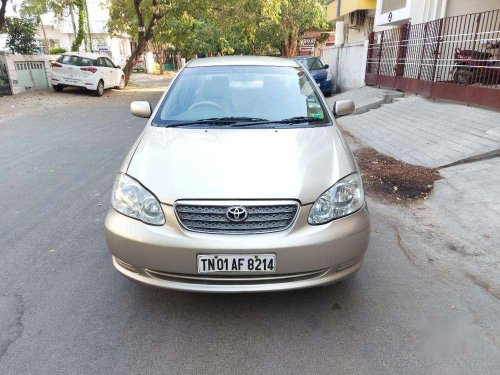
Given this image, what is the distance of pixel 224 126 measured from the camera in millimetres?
3330

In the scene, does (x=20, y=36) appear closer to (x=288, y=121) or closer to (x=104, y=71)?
(x=104, y=71)

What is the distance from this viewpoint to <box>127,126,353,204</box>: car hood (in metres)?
2.46

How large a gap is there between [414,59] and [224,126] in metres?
9.44

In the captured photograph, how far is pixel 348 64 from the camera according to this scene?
54.5 feet

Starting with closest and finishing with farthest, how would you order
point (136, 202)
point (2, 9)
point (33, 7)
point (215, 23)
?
point (136, 202) → point (2, 9) → point (33, 7) → point (215, 23)

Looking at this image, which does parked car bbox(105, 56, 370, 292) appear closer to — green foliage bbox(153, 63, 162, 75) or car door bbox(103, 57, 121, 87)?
car door bbox(103, 57, 121, 87)

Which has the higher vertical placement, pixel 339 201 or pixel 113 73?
pixel 339 201

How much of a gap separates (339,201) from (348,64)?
15337 millimetres

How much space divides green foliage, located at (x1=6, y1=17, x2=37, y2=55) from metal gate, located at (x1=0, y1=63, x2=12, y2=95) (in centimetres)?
248

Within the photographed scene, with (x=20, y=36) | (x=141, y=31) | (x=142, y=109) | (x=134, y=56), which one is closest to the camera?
(x=142, y=109)

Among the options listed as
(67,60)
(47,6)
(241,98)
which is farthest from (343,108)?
(47,6)

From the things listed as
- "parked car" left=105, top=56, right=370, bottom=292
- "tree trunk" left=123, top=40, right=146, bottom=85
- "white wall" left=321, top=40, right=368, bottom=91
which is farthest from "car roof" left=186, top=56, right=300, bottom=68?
"tree trunk" left=123, top=40, right=146, bottom=85

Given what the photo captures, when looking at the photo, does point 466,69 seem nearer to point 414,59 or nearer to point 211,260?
point 414,59

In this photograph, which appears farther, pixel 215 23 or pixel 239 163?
pixel 215 23
